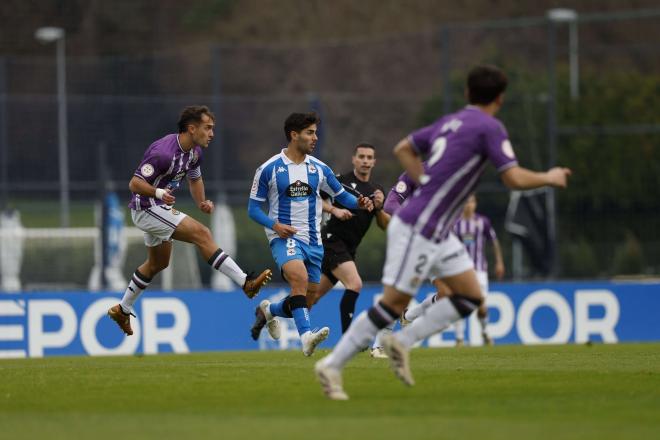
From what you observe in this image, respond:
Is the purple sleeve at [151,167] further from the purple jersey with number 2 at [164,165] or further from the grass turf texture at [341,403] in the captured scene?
the grass turf texture at [341,403]

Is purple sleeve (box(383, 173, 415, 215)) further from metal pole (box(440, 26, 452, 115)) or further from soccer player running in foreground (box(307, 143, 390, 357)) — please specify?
metal pole (box(440, 26, 452, 115))

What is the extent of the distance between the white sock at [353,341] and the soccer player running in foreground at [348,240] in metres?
5.81

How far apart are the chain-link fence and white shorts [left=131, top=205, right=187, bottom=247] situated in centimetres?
856

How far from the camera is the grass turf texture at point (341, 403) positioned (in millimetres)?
8984

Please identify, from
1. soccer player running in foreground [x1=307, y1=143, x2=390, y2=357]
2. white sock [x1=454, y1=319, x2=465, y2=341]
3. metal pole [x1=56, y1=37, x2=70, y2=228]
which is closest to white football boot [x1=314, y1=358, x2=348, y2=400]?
soccer player running in foreground [x1=307, y1=143, x2=390, y2=357]

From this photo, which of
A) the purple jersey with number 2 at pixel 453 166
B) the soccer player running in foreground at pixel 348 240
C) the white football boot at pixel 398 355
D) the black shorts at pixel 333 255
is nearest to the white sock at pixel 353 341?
the white football boot at pixel 398 355

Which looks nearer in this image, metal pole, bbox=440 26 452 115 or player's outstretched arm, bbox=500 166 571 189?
player's outstretched arm, bbox=500 166 571 189

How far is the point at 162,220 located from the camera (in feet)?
50.9

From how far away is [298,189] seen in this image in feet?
50.7

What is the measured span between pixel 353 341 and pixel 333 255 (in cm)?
640

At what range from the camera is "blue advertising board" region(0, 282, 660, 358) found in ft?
71.9

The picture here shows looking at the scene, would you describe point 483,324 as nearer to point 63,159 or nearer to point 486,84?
point 63,159

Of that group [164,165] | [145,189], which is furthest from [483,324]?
[145,189]

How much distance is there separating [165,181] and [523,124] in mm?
16634
